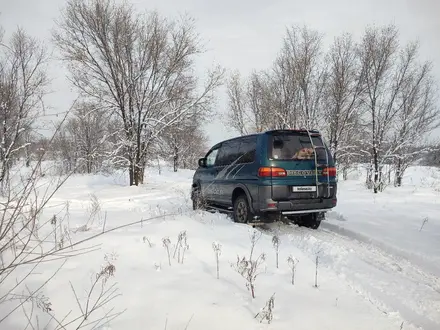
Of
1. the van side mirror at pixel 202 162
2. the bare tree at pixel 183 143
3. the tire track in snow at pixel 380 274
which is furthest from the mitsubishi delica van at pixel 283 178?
the bare tree at pixel 183 143

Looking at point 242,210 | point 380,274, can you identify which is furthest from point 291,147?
point 380,274

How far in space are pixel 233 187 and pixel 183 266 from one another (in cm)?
365

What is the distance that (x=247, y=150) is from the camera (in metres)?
6.60

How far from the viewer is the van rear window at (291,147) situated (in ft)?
19.6

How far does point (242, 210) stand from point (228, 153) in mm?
1622

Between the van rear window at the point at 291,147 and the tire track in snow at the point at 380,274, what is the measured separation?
5.12ft

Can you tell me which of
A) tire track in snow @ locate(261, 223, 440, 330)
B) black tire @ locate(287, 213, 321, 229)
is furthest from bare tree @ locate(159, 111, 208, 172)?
tire track in snow @ locate(261, 223, 440, 330)

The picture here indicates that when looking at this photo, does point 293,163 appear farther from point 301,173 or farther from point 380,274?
point 380,274

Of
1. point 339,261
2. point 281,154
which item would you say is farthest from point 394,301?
point 281,154

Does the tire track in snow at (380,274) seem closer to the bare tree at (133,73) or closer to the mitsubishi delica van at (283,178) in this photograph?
the mitsubishi delica van at (283,178)

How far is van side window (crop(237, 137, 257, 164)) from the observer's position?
6.31 m

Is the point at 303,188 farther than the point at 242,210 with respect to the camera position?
No

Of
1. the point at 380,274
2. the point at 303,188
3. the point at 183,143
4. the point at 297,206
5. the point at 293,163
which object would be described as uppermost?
the point at 183,143

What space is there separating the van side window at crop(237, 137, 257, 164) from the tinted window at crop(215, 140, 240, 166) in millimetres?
240
